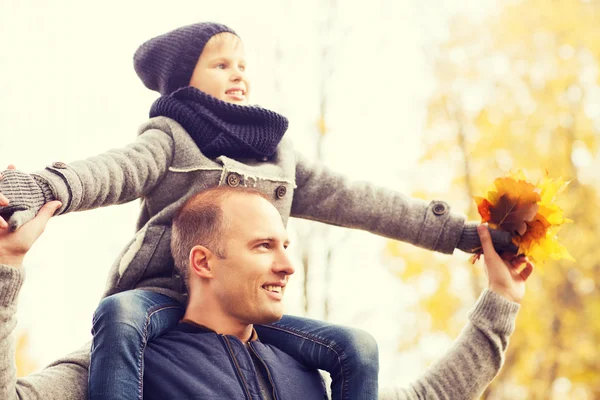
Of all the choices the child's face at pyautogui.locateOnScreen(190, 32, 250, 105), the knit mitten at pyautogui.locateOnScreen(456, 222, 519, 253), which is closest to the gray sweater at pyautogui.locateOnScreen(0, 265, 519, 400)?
the knit mitten at pyautogui.locateOnScreen(456, 222, 519, 253)

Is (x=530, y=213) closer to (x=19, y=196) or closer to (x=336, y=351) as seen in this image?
(x=336, y=351)

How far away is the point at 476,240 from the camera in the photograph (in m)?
2.64

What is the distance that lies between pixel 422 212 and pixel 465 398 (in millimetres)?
664

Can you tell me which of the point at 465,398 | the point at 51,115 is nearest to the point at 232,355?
the point at 465,398

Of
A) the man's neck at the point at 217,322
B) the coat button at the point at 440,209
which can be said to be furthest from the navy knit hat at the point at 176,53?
the coat button at the point at 440,209

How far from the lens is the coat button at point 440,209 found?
2.70m

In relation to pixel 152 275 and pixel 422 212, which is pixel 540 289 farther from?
pixel 152 275

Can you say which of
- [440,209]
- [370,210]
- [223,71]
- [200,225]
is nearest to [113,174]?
[200,225]

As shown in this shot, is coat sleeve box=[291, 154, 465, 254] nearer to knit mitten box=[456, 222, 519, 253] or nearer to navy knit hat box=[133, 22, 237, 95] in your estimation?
knit mitten box=[456, 222, 519, 253]

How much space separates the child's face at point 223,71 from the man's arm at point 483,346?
97 cm

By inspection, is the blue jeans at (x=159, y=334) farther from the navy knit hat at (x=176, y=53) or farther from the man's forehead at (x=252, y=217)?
the navy knit hat at (x=176, y=53)

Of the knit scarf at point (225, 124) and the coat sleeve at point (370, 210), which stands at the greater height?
the knit scarf at point (225, 124)

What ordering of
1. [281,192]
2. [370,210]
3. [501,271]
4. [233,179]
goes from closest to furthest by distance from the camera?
[233,179] < [281,192] < [501,271] < [370,210]

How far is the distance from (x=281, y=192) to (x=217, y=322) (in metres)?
0.51
